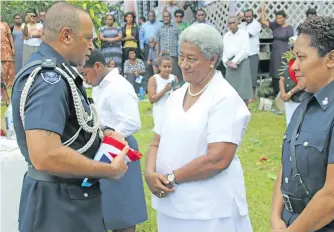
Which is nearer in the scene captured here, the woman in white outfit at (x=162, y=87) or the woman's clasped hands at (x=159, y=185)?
the woman's clasped hands at (x=159, y=185)

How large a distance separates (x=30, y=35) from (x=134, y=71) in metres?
2.95

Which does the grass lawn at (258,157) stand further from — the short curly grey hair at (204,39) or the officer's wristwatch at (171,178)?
the short curly grey hair at (204,39)

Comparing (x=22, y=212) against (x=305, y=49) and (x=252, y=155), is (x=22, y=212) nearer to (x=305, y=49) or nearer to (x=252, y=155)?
(x=305, y=49)

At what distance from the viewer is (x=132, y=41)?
1344 centimetres

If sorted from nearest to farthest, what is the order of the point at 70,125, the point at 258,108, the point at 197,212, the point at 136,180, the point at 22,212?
1. the point at 70,125
2. the point at 22,212
3. the point at 197,212
4. the point at 136,180
5. the point at 258,108

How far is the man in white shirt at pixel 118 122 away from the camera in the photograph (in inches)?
156

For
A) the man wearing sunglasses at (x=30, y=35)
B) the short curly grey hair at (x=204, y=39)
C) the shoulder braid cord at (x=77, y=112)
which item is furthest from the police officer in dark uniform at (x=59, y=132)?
the man wearing sunglasses at (x=30, y=35)

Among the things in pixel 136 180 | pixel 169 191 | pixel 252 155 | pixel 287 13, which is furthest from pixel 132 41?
pixel 169 191

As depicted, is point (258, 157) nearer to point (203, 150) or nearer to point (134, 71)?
point (203, 150)

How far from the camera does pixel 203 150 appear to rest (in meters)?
3.03

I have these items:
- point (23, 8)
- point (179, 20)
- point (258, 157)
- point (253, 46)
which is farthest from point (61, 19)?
point (23, 8)

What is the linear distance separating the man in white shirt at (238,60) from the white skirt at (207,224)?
7.14 metres

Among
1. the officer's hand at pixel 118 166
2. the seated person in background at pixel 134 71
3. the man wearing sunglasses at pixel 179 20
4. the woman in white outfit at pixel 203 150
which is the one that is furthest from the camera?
the seated person in background at pixel 134 71

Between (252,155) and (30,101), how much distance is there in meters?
5.18
